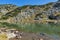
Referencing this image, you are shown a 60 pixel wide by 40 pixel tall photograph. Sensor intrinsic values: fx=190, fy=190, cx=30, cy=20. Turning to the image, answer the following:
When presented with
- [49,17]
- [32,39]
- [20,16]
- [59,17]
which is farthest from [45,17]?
[32,39]

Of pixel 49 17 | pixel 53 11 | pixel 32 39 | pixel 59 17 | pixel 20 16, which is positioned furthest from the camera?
pixel 20 16

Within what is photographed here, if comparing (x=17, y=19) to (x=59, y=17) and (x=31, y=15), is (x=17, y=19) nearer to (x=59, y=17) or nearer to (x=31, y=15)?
(x=31, y=15)

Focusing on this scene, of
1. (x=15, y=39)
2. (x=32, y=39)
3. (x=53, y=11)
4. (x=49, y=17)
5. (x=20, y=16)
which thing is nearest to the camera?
(x=15, y=39)

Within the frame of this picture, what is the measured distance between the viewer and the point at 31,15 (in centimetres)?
17400

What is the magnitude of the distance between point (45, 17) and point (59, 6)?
22650mm

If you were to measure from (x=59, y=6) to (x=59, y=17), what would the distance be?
3215cm

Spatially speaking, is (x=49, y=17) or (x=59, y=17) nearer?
(x=59, y=17)

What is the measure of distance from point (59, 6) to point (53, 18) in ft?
90.7

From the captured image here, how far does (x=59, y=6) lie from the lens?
557 feet

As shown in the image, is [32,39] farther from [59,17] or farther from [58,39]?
[59,17]

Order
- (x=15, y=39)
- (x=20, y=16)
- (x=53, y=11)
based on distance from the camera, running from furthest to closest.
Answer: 1. (x=20, y=16)
2. (x=53, y=11)
3. (x=15, y=39)

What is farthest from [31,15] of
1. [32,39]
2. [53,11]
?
[32,39]

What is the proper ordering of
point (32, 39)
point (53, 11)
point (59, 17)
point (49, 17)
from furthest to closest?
point (53, 11)
point (49, 17)
point (59, 17)
point (32, 39)

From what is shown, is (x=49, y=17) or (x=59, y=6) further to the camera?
(x=59, y=6)
